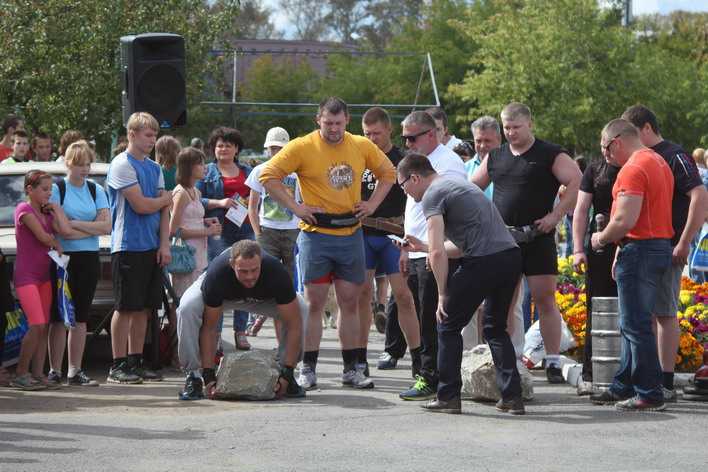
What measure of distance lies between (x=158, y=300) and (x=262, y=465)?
377 centimetres

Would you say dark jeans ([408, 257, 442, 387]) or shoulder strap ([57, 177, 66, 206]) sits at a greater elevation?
shoulder strap ([57, 177, 66, 206])

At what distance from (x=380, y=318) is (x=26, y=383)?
5.19 metres

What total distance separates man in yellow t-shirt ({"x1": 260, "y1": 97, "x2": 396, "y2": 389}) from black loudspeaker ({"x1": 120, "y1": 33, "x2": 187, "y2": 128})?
11.1 feet

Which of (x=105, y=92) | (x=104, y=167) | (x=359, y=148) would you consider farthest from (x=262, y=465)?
(x=105, y=92)

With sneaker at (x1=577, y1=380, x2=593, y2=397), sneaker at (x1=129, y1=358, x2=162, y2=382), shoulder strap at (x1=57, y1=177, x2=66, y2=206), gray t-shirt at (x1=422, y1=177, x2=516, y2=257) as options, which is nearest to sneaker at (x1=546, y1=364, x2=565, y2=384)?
sneaker at (x1=577, y1=380, x2=593, y2=397)

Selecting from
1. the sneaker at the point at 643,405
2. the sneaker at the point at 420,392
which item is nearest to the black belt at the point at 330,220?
the sneaker at the point at 420,392

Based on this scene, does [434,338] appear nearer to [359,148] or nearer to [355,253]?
[355,253]

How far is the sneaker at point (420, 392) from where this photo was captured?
9.59 m

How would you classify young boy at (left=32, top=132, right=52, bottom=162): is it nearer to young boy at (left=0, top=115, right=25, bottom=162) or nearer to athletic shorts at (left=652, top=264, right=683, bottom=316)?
young boy at (left=0, top=115, right=25, bottom=162)

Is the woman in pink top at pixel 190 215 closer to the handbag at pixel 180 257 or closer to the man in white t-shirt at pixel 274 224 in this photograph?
the handbag at pixel 180 257

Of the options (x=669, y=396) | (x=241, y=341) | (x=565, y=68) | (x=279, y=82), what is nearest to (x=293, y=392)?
(x=669, y=396)

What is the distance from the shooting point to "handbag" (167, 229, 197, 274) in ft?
37.8

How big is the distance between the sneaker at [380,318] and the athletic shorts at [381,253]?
3.61 m

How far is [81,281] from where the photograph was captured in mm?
10453
